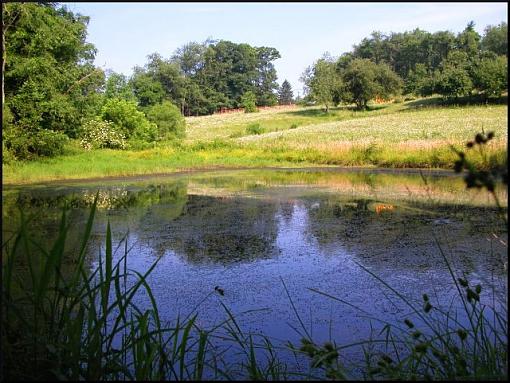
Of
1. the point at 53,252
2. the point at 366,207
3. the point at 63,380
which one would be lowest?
the point at 366,207

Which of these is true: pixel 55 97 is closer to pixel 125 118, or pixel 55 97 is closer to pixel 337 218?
pixel 125 118

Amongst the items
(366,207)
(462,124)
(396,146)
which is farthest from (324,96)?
(366,207)

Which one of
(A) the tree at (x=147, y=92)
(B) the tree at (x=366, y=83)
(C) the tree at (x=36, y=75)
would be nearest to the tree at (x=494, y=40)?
(B) the tree at (x=366, y=83)

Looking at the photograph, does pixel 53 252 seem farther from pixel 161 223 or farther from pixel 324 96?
pixel 324 96

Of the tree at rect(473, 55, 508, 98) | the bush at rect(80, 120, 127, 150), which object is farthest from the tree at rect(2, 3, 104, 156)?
the tree at rect(473, 55, 508, 98)

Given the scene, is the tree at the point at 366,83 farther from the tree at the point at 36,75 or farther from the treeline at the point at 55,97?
the tree at the point at 36,75

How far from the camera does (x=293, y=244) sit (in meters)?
6.52

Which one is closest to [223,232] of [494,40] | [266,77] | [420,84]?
[420,84]

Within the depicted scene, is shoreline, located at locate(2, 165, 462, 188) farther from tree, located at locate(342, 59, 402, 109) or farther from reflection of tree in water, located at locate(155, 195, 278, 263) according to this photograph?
tree, located at locate(342, 59, 402, 109)

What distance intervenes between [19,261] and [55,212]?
337cm

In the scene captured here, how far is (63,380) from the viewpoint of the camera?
1.66 metres

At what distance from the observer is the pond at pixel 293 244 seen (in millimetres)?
3947

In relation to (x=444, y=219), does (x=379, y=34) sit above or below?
above

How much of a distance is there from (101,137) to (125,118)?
119 inches
